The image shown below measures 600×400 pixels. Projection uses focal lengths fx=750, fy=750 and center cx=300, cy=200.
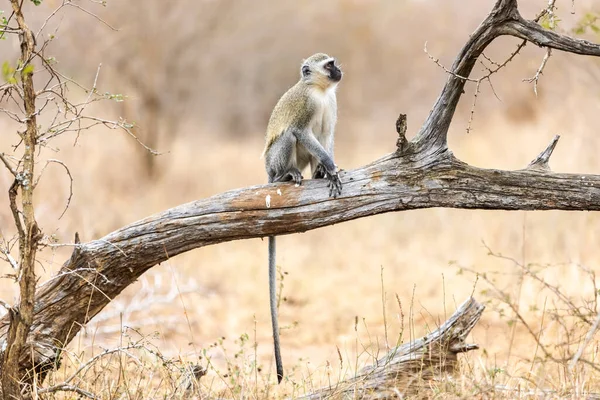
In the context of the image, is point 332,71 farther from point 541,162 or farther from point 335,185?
point 541,162

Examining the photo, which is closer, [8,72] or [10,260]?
[8,72]

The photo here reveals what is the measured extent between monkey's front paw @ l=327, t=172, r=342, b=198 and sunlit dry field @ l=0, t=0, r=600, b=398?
24.6 inches

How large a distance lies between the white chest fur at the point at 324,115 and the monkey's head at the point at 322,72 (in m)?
0.08

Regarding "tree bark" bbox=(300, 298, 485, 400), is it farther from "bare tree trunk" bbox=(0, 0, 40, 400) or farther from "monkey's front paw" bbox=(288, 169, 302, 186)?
"bare tree trunk" bbox=(0, 0, 40, 400)

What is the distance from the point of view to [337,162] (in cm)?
1406

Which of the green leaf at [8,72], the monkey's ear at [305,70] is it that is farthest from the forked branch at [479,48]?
the green leaf at [8,72]

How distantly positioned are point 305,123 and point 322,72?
1.46 feet

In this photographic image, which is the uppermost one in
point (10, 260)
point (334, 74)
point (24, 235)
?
point (334, 74)

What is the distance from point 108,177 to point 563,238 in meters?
7.98

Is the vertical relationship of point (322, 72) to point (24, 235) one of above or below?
above

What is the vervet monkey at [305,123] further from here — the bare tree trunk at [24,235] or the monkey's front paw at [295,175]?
the bare tree trunk at [24,235]

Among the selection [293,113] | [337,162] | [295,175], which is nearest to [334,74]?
[293,113]

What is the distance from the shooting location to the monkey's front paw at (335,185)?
13.5ft

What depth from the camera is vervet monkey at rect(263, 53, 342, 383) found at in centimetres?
524
